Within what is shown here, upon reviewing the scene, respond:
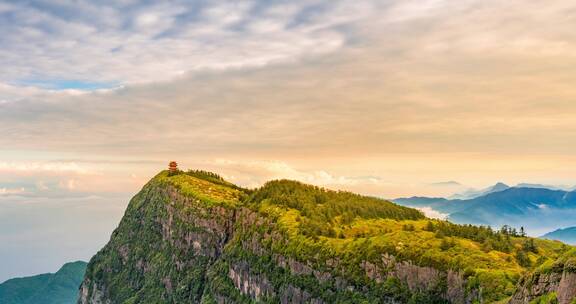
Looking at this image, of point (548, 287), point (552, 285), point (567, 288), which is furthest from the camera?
point (548, 287)

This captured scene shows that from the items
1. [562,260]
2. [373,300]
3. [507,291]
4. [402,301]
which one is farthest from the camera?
[373,300]

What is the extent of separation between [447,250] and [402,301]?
2671cm

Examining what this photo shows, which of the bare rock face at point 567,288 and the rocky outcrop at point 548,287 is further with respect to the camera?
the rocky outcrop at point 548,287

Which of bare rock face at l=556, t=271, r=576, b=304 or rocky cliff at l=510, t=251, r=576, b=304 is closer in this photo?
bare rock face at l=556, t=271, r=576, b=304

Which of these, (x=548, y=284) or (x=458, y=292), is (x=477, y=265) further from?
(x=548, y=284)

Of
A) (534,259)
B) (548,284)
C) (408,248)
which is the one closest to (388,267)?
(408,248)

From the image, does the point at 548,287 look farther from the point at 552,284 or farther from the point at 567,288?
the point at 567,288

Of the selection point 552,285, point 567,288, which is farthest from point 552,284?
point 567,288

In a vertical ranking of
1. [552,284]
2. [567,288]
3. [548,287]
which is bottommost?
[548,287]

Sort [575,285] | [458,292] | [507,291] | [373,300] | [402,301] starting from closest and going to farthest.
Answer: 1. [575,285]
2. [507,291]
3. [458,292]
4. [402,301]
5. [373,300]

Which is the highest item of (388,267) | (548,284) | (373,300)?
(548,284)

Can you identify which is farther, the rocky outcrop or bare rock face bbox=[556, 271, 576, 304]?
the rocky outcrop

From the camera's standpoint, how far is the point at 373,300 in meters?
191

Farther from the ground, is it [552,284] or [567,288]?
[567,288]
